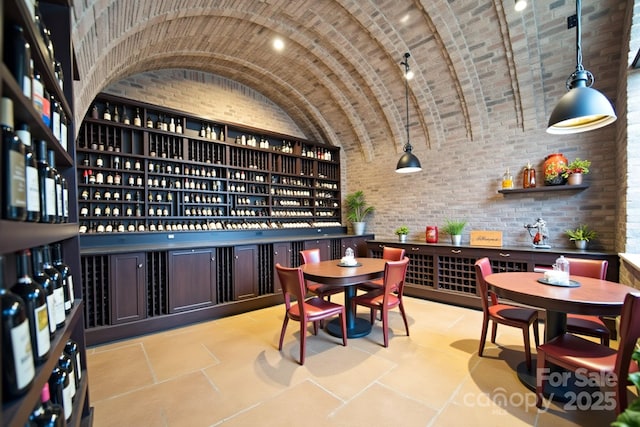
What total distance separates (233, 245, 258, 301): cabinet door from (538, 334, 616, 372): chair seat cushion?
3.70 meters

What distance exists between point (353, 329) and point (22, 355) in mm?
3151

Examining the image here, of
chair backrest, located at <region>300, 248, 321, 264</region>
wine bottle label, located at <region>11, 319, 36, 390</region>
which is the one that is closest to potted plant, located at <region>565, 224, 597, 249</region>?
chair backrest, located at <region>300, 248, 321, 264</region>

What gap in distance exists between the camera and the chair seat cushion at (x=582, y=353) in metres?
1.77

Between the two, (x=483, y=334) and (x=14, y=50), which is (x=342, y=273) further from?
(x=14, y=50)

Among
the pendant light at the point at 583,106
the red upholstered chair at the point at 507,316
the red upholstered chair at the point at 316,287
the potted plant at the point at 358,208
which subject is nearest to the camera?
the pendant light at the point at 583,106

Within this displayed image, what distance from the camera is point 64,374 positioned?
131cm

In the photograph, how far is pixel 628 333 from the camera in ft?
5.36

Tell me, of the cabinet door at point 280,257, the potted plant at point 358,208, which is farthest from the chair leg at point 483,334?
the potted plant at point 358,208

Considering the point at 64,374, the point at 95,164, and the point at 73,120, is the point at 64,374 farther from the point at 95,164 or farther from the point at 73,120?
the point at 95,164

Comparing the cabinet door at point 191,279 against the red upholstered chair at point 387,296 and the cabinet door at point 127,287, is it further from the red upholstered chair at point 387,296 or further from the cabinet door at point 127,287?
the red upholstered chair at point 387,296

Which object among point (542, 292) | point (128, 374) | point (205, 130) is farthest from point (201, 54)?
point (542, 292)

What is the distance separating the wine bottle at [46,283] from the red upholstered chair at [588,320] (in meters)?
3.54

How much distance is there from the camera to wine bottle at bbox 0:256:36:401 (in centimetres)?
72

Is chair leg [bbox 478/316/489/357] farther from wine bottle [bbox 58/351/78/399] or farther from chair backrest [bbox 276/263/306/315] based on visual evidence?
wine bottle [bbox 58/351/78/399]
